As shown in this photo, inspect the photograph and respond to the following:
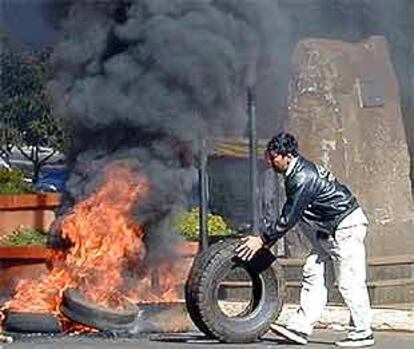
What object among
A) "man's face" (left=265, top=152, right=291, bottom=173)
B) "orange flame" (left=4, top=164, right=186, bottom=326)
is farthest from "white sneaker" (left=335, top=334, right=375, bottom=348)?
"orange flame" (left=4, top=164, right=186, bottom=326)

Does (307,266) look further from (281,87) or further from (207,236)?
(281,87)

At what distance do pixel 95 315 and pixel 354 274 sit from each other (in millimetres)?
2226

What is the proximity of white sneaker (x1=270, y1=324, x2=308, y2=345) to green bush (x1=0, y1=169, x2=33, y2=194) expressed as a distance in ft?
20.3

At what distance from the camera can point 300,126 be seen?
44.1ft

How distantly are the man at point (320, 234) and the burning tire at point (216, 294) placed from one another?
0.18 meters


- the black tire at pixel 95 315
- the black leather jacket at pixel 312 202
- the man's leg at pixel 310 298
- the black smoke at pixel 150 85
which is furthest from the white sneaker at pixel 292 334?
the black smoke at pixel 150 85

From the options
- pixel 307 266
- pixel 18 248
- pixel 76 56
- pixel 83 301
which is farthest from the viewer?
pixel 18 248

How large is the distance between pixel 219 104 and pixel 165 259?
1573mm

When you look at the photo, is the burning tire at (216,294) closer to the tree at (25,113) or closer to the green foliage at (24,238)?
the green foliage at (24,238)

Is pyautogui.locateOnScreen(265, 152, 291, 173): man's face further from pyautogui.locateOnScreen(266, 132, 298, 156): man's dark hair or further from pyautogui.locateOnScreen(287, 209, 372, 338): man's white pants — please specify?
pyautogui.locateOnScreen(287, 209, 372, 338): man's white pants

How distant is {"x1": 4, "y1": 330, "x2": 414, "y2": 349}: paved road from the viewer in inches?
385

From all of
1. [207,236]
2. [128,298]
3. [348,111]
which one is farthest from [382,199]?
[128,298]

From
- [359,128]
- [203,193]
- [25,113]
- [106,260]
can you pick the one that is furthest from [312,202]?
[25,113]

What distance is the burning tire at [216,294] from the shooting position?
977 cm
